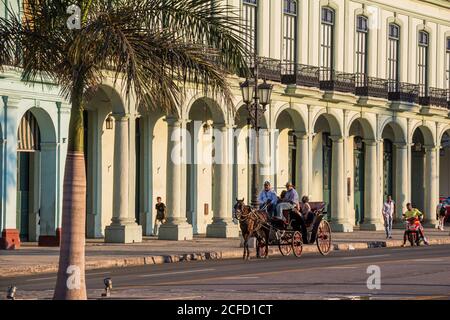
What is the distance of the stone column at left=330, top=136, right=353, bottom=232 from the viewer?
55.2m

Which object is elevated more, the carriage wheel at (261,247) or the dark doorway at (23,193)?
the dark doorway at (23,193)

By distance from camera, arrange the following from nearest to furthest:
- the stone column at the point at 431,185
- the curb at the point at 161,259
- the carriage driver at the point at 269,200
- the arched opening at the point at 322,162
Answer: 1. the curb at the point at 161,259
2. the carriage driver at the point at 269,200
3. the arched opening at the point at 322,162
4. the stone column at the point at 431,185

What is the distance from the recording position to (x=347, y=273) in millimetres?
26828

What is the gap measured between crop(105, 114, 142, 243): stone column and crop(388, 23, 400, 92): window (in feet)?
65.5

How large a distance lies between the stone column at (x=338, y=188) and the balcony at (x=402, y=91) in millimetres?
4986

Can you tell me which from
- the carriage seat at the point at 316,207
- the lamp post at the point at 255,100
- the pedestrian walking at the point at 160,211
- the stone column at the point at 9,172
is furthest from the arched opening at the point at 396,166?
the stone column at the point at 9,172

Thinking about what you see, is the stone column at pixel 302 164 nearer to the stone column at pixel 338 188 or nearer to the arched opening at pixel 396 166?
the stone column at pixel 338 188

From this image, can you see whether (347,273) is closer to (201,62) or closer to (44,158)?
(201,62)

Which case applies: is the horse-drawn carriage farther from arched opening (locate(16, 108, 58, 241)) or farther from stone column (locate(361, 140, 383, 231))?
stone column (locate(361, 140, 383, 231))

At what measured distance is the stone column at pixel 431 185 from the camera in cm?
6203

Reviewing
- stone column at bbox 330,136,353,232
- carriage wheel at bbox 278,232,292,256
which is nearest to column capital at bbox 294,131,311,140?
stone column at bbox 330,136,353,232

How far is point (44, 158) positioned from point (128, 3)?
20551mm

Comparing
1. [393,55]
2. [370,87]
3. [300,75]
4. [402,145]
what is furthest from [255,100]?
A: [393,55]
